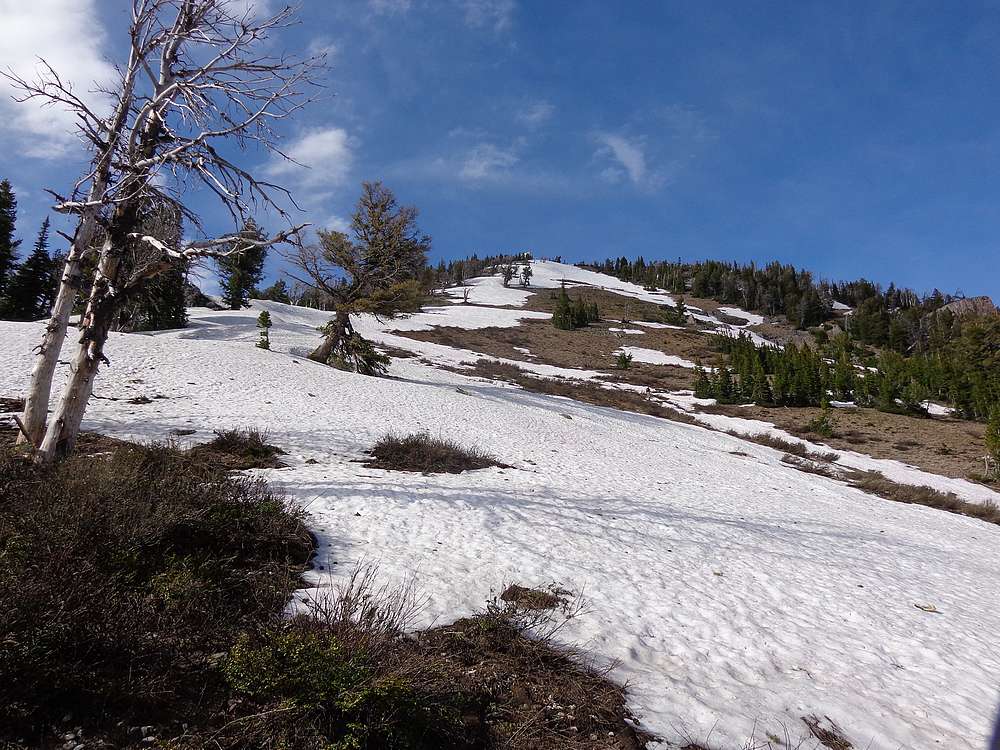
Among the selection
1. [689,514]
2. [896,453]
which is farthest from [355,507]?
[896,453]

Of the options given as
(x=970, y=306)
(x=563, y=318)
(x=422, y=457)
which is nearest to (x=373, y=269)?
(x=422, y=457)

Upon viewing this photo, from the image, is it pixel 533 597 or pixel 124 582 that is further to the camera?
pixel 533 597

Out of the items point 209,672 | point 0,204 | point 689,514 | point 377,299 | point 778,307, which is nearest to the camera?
point 209,672

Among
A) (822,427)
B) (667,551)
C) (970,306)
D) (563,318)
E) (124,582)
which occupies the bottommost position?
(667,551)

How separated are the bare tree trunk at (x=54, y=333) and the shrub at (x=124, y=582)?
1284 mm

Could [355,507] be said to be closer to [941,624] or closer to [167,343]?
[941,624]

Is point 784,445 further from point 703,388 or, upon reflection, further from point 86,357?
point 86,357

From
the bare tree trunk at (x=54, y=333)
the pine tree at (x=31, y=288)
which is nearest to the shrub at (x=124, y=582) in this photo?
the bare tree trunk at (x=54, y=333)

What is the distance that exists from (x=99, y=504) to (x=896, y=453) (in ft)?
101

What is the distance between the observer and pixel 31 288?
1479 inches

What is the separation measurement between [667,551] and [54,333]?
847 cm

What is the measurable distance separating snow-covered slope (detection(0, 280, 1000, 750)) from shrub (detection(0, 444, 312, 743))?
0.77 metres

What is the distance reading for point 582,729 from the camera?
9.30 ft

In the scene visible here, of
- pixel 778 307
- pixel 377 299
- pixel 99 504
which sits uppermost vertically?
pixel 778 307
